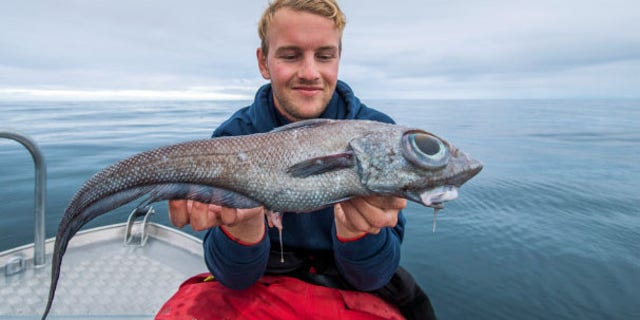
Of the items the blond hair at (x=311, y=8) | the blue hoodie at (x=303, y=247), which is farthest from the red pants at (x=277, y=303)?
the blond hair at (x=311, y=8)

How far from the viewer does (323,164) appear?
255 cm

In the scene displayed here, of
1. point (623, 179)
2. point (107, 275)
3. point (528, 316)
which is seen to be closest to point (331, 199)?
point (107, 275)

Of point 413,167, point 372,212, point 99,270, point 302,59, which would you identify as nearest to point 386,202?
point 372,212

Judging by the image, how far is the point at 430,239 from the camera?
390 inches

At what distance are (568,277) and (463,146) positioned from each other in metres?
18.8

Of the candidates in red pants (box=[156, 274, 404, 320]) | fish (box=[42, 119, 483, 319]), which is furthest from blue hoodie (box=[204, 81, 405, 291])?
fish (box=[42, 119, 483, 319])

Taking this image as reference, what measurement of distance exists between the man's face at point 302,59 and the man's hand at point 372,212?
1462 mm

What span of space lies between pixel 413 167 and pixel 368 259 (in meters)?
1.29

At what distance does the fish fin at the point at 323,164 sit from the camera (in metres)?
2.55

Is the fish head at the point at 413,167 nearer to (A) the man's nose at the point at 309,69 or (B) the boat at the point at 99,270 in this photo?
(A) the man's nose at the point at 309,69

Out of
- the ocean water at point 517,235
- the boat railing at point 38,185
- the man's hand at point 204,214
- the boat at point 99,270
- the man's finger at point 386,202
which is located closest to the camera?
the man's finger at point 386,202

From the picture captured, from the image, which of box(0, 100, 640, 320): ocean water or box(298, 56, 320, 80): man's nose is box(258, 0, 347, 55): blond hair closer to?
box(298, 56, 320, 80): man's nose

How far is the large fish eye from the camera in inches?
97.1

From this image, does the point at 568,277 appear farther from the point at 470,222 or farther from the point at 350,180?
the point at 350,180
